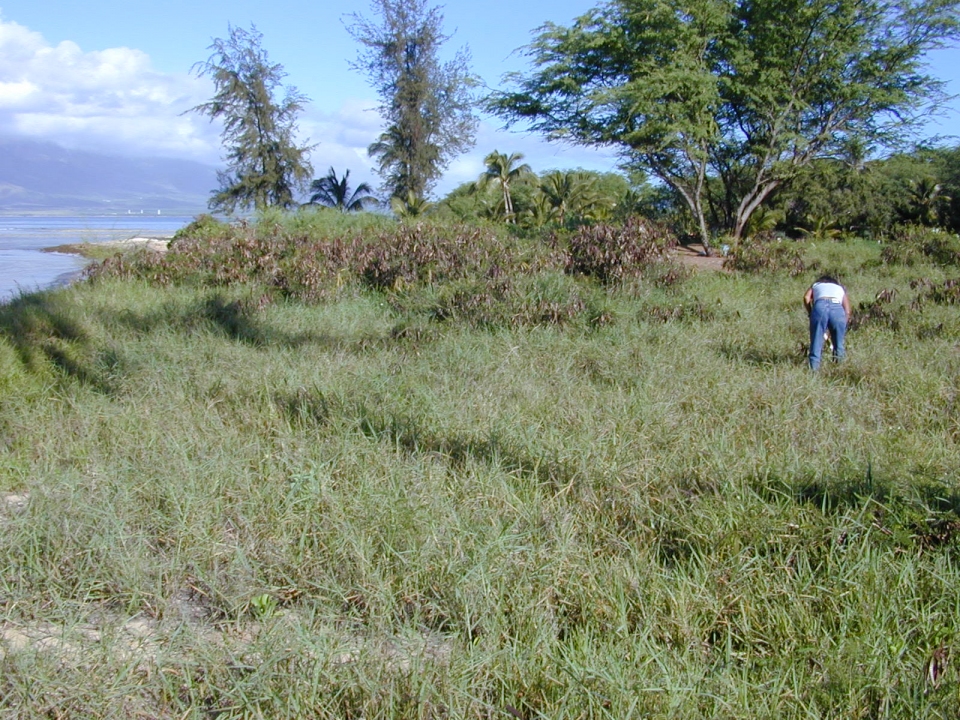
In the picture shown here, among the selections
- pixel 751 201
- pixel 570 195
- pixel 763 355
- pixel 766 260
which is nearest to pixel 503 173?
pixel 570 195

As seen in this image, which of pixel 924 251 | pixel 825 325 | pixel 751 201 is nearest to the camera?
pixel 825 325

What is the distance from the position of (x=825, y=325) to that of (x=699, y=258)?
13475 millimetres

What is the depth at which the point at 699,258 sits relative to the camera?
20.7 m

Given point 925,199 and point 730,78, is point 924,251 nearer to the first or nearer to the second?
point 730,78

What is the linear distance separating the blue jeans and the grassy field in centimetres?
28

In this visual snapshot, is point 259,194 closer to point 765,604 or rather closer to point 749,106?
point 749,106

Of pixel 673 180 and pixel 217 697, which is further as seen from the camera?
pixel 673 180

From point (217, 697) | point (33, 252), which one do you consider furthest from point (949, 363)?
point (33, 252)

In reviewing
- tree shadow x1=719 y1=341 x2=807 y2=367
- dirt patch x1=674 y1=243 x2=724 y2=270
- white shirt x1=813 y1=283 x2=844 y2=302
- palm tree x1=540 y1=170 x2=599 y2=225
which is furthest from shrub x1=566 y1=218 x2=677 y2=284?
palm tree x1=540 y1=170 x2=599 y2=225

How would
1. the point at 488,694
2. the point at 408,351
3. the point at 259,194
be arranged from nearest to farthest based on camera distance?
the point at 488,694 → the point at 408,351 → the point at 259,194

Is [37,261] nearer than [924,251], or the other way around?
[924,251]

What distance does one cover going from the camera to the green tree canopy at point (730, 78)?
1977 centimetres

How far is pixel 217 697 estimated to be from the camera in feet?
9.19

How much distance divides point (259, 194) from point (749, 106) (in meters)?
25.2
